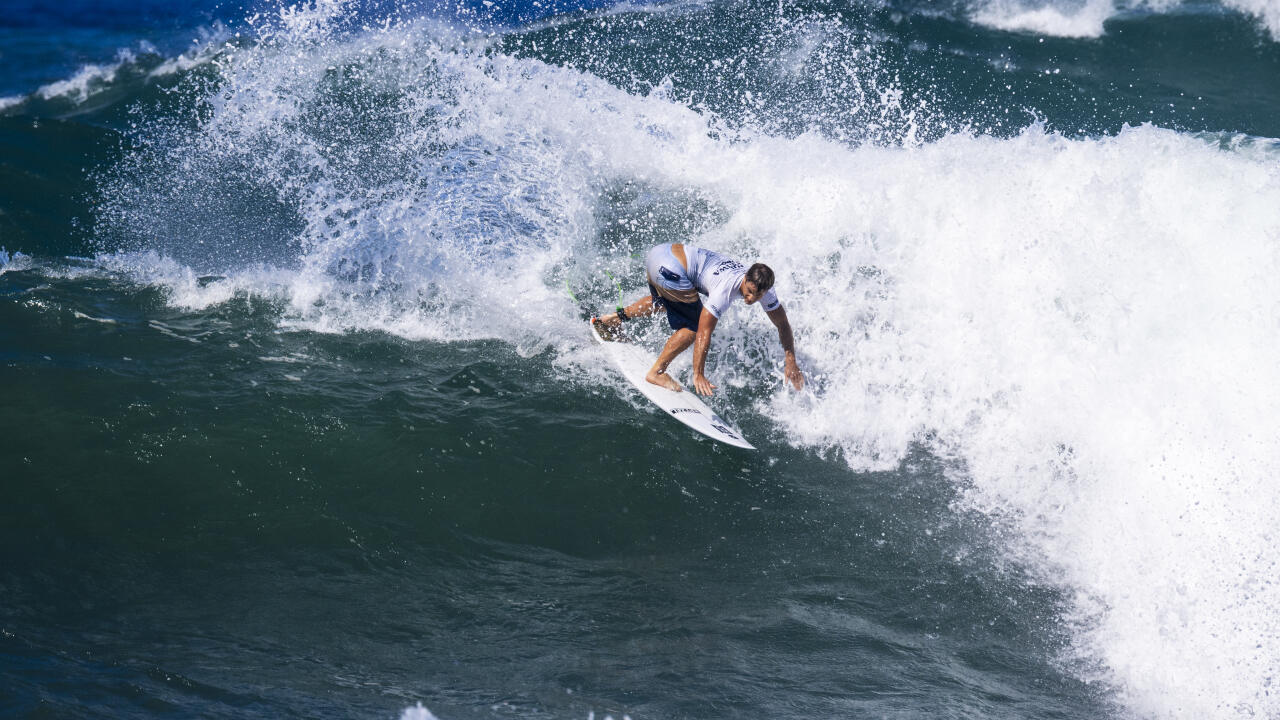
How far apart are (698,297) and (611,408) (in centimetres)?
120

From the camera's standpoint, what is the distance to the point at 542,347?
798 cm

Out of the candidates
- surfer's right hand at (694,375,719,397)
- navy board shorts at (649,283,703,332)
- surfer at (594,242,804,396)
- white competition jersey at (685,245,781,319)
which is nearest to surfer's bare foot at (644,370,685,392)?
surfer at (594,242,804,396)

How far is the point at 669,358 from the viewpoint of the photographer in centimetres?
729

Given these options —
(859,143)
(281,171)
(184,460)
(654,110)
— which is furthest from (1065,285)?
(281,171)

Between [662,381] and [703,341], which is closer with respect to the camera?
[703,341]

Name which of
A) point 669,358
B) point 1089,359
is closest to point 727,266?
point 669,358

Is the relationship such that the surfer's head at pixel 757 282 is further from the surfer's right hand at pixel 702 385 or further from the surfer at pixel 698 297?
the surfer's right hand at pixel 702 385

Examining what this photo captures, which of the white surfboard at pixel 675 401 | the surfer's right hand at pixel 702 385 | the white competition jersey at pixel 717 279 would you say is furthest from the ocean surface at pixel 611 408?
the white competition jersey at pixel 717 279

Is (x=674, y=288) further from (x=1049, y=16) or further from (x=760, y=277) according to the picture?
(x=1049, y=16)

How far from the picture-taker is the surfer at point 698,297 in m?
6.80

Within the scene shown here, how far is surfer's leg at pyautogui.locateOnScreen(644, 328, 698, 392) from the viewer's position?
7.25 meters

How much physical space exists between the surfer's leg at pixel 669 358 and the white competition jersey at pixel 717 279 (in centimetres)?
39

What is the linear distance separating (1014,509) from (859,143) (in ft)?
17.2

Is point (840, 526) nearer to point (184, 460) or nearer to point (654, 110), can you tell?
point (184, 460)
